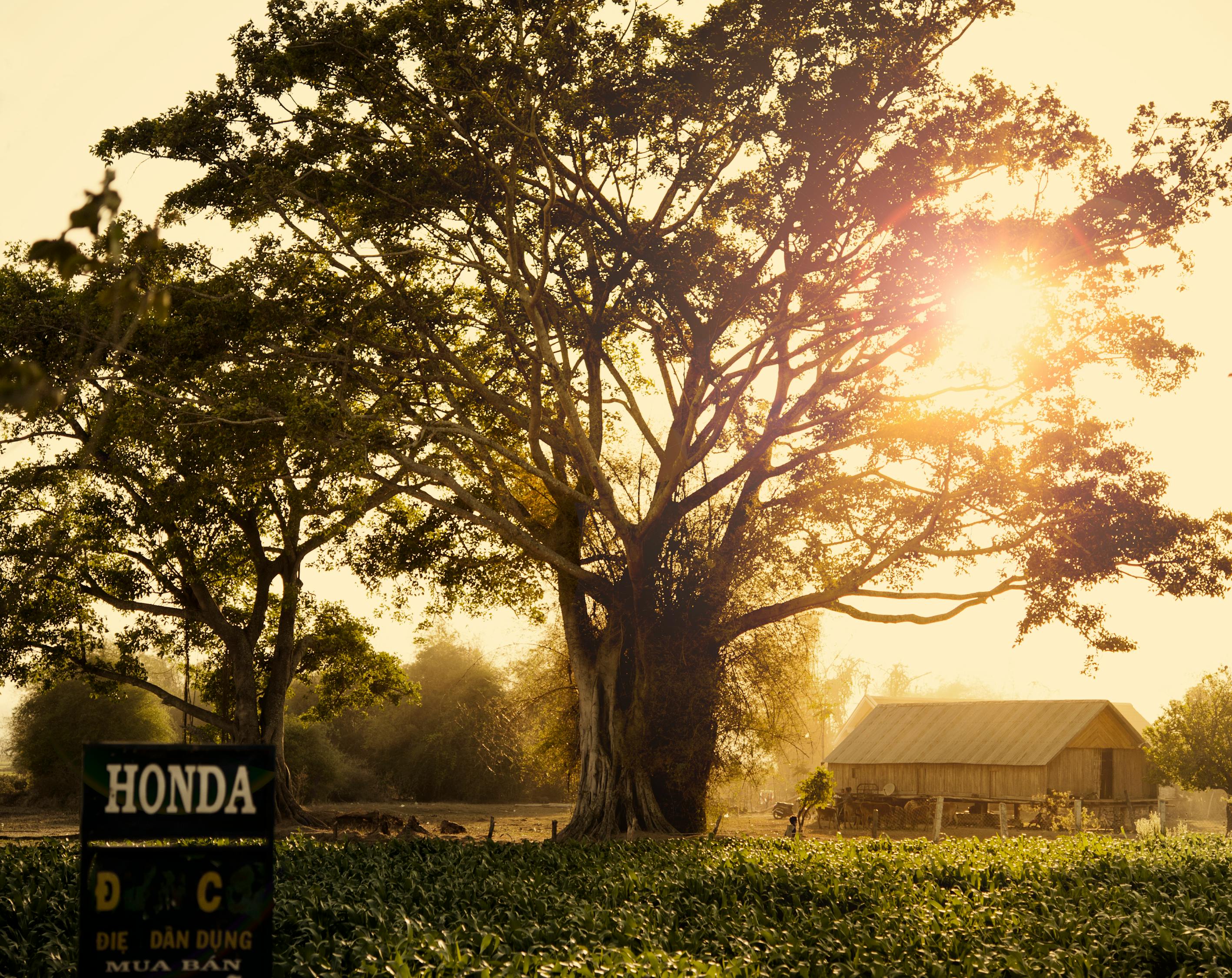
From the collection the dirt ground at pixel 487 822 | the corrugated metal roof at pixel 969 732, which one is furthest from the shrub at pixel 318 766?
the corrugated metal roof at pixel 969 732

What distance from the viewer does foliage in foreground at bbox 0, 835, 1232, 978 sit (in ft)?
26.1

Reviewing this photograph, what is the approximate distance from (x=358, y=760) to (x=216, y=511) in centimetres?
2058

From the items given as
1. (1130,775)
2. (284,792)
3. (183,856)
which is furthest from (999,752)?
(183,856)

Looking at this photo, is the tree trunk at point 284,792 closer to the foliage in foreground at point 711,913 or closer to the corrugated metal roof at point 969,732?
the foliage in foreground at point 711,913

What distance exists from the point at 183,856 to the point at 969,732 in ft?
124

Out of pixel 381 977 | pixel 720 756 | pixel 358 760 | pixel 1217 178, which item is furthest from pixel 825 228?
pixel 358 760

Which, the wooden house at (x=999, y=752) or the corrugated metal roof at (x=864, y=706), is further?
the corrugated metal roof at (x=864, y=706)

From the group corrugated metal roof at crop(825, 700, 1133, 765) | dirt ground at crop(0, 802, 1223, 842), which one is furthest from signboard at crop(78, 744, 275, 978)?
corrugated metal roof at crop(825, 700, 1133, 765)

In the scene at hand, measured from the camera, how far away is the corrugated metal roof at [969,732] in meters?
37.0

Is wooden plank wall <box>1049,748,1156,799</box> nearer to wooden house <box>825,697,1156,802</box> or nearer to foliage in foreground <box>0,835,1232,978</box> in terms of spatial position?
wooden house <box>825,697,1156,802</box>

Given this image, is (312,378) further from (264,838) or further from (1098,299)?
(264,838)

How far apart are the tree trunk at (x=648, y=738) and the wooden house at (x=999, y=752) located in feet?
48.5

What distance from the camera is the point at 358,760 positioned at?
45281mm

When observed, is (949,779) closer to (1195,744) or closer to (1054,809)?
(1054,809)
